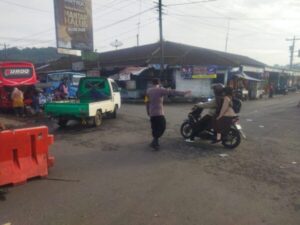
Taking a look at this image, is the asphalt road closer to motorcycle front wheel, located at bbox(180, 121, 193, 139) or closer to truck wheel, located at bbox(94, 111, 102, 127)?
motorcycle front wheel, located at bbox(180, 121, 193, 139)

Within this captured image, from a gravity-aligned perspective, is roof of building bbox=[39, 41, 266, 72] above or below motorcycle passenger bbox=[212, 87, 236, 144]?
above

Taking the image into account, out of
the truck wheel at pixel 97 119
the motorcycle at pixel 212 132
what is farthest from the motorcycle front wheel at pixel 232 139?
the truck wheel at pixel 97 119

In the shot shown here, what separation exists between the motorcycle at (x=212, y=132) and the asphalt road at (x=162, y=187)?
0.82 ft

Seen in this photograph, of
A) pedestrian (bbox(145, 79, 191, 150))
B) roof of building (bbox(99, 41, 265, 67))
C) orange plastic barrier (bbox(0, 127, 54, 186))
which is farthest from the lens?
roof of building (bbox(99, 41, 265, 67))

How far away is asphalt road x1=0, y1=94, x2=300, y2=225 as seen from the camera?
4.82m

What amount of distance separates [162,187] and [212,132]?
4089 millimetres

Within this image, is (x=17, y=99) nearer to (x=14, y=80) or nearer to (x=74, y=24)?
(x=14, y=80)

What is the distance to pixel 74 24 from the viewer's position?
1045 inches

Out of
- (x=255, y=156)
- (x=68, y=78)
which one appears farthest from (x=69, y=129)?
(x=68, y=78)

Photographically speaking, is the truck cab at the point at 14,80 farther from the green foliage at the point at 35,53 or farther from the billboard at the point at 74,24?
the green foliage at the point at 35,53

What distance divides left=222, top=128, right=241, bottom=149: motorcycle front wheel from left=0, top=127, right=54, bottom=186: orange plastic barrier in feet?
15.8

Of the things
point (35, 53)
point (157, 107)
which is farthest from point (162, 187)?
point (35, 53)

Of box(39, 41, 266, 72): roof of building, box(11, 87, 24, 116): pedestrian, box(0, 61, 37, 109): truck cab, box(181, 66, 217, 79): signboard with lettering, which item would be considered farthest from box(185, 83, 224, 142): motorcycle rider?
box(39, 41, 266, 72): roof of building

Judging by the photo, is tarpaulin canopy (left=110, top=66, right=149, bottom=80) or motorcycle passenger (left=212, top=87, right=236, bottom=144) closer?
motorcycle passenger (left=212, top=87, right=236, bottom=144)
